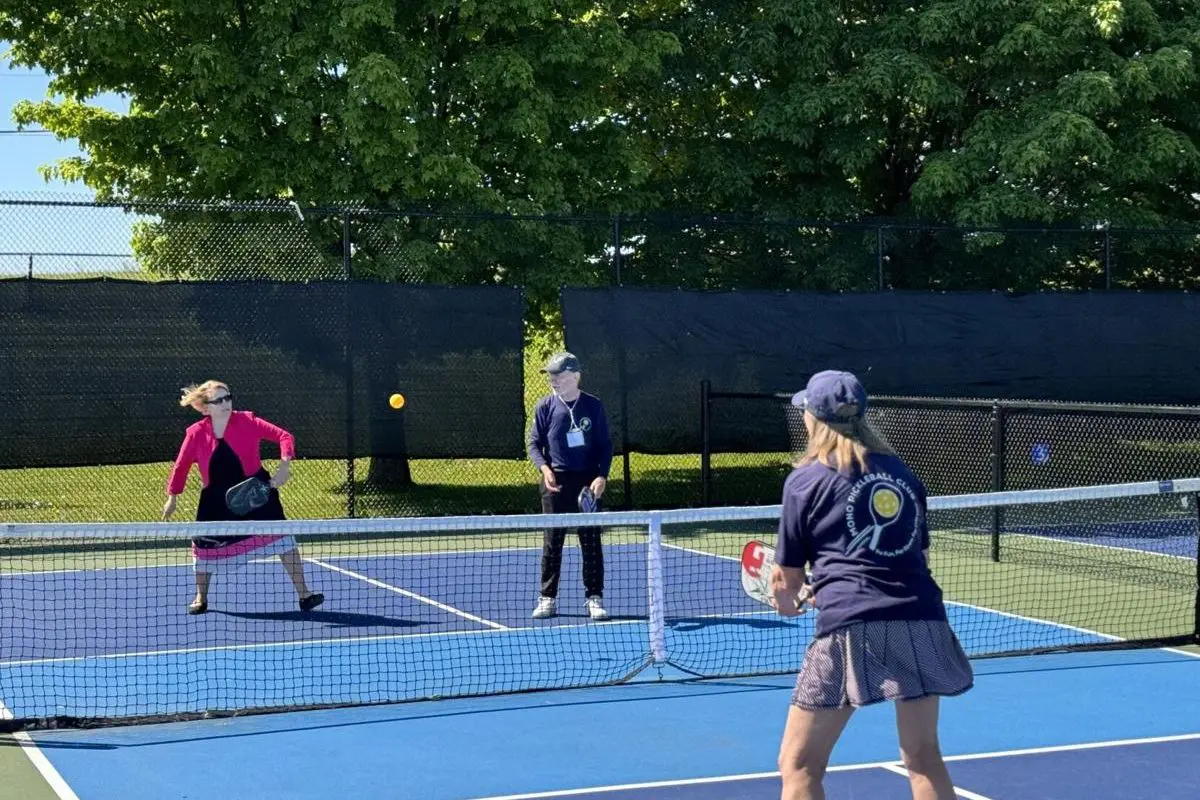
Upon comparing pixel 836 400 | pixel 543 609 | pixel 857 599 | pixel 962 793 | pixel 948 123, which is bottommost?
pixel 962 793

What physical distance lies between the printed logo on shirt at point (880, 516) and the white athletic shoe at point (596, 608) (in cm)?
562

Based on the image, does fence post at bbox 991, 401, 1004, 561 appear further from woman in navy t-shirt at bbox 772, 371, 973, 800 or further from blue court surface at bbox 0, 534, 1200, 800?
woman in navy t-shirt at bbox 772, 371, 973, 800

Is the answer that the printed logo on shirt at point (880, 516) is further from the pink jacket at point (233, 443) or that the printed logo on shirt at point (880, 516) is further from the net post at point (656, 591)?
the pink jacket at point (233, 443)

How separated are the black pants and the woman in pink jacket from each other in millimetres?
1618

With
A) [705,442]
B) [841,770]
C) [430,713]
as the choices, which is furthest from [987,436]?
[841,770]

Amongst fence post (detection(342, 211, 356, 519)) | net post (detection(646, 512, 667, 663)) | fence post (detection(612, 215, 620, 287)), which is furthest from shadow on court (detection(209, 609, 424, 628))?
Result: fence post (detection(612, 215, 620, 287))

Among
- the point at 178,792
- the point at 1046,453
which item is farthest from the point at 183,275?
the point at 178,792

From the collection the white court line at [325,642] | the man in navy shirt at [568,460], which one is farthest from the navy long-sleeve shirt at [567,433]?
the white court line at [325,642]

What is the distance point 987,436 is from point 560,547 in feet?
18.4

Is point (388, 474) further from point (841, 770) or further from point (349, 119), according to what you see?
point (841, 770)

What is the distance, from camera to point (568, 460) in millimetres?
10023

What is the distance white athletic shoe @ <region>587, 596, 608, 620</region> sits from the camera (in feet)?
33.1

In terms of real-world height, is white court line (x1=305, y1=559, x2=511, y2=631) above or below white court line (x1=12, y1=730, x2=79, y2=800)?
above

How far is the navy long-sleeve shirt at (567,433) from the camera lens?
9.95 metres
